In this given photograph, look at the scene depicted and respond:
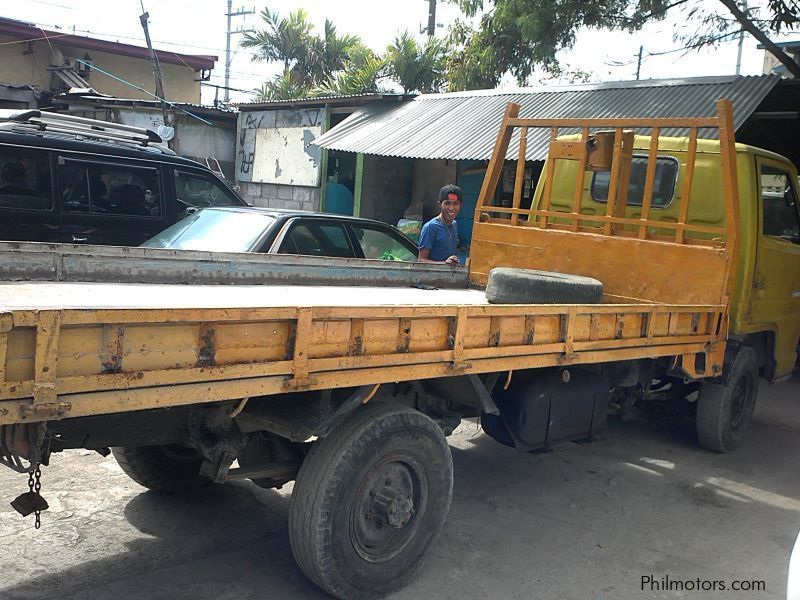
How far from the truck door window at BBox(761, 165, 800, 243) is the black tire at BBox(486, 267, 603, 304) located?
2.08 m

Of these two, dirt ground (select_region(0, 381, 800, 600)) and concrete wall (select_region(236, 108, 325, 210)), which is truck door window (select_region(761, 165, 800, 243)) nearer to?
dirt ground (select_region(0, 381, 800, 600))

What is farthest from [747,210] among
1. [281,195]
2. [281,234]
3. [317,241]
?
[281,195]

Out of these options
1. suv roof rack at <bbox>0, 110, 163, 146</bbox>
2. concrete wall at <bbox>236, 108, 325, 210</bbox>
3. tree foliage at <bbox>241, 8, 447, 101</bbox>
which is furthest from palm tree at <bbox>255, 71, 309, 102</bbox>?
suv roof rack at <bbox>0, 110, 163, 146</bbox>

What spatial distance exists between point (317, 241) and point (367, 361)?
3.48 meters

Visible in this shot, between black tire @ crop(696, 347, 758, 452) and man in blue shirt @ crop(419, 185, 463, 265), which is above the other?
man in blue shirt @ crop(419, 185, 463, 265)

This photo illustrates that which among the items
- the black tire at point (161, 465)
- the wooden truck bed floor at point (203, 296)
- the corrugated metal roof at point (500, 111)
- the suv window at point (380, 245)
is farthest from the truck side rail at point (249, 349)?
the corrugated metal roof at point (500, 111)

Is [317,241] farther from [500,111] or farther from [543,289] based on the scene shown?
[500,111]

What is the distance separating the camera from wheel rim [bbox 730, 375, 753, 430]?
625cm

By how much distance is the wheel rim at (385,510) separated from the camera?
3330 millimetres

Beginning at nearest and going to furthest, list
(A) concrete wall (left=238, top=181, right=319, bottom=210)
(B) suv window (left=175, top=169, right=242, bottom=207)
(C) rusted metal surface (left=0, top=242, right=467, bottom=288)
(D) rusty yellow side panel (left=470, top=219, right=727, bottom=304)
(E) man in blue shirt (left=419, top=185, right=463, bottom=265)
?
(C) rusted metal surface (left=0, top=242, right=467, bottom=288) → (D) rusty yellow side panel (left=470, top=219, right=727, bottom=304) → (E) man in blue shirt (left=419, top=185, right=463, bottom=265) → (B) suv window (left=175, top=169, right=242, bottom=207) → (A) concrete wall (left=238, top=181, right=319, bottom=210)

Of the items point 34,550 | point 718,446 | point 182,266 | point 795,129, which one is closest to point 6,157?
point 182,266

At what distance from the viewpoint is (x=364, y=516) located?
3354 millimetres

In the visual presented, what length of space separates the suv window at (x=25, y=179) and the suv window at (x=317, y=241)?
241cm

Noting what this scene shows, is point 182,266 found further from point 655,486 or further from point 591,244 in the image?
point 655,486
